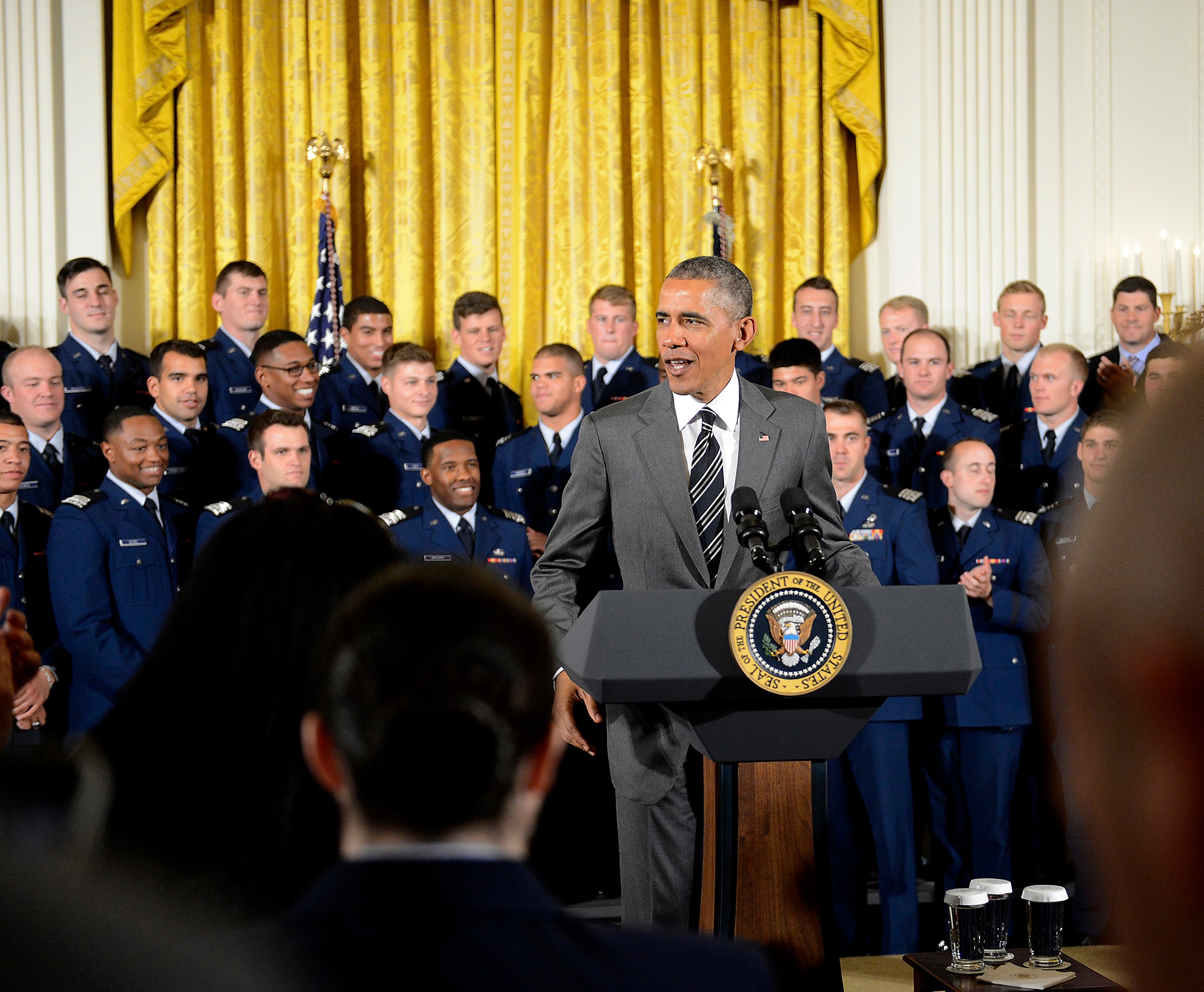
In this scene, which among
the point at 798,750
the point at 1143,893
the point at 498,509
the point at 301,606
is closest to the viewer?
the point at 1143,893

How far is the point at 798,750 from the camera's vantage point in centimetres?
227

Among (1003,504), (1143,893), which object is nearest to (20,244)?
(1003,504)

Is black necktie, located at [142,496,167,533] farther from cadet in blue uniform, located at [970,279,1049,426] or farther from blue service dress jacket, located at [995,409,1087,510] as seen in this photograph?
cadet in blue uniform, located at [970,279,1049,426]

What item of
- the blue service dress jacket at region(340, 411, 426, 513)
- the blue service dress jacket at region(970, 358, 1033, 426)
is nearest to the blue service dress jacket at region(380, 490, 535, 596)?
the blue service dress jacket at region(340, 411, 426, 513)

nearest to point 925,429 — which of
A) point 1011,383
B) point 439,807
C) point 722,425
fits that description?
point 1011,383

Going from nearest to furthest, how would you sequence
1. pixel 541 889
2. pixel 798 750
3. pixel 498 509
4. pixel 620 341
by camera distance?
pixel 541 889 < pixel 798 750 < pixel 498 509 < pixel 620 341

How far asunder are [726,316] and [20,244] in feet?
16.6

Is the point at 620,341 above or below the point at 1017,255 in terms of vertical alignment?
below

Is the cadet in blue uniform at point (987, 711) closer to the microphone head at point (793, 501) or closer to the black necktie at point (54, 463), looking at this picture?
the microphone head at point (793, 501)

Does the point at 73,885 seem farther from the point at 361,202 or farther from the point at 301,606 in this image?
the point at 361,202

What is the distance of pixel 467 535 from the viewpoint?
16.6ft

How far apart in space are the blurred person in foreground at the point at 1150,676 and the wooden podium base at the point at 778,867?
76.4 inches

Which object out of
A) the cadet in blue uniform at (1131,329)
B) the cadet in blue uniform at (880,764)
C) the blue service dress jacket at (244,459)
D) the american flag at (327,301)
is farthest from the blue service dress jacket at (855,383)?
the american flag at (327,301)

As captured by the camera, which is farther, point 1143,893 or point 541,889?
point 541,889
